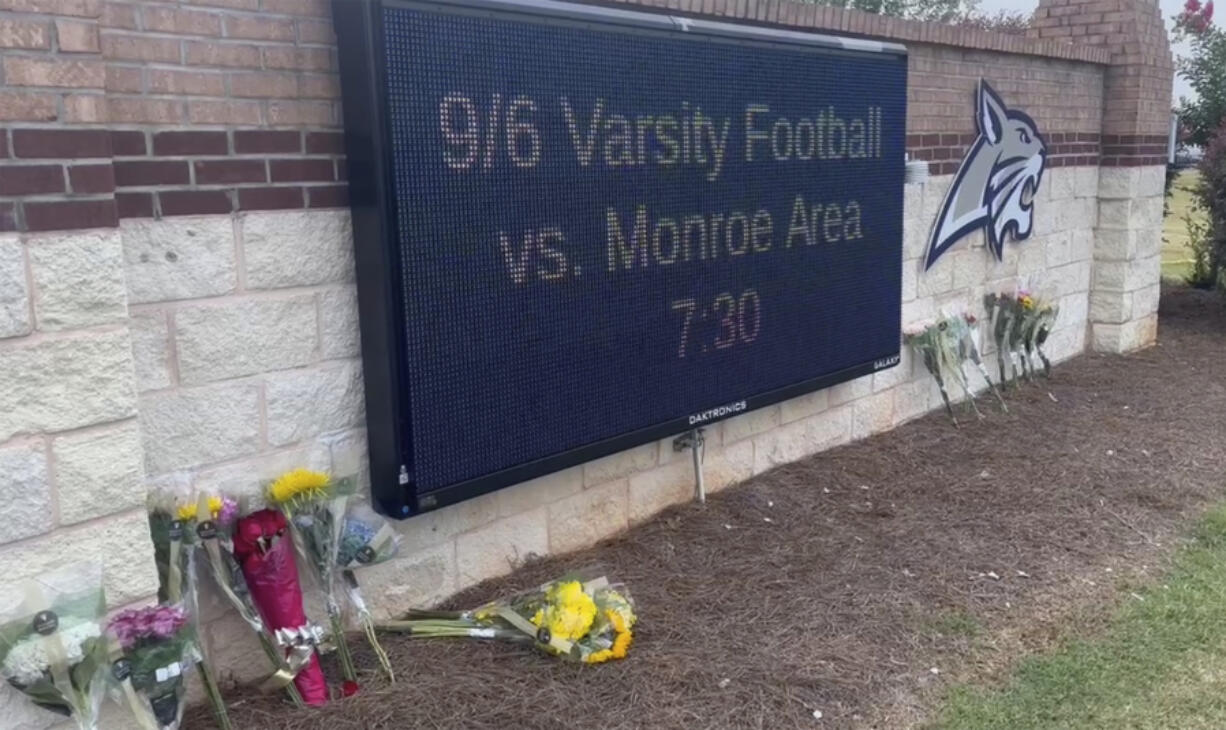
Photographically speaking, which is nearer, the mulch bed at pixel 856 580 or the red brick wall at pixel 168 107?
the red brick wall at pixel 168 107

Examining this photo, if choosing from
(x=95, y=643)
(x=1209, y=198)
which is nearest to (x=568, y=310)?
(x=95, y=643)

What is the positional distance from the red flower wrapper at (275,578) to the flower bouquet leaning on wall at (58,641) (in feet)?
1.94

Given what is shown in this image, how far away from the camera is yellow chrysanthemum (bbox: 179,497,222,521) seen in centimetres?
318

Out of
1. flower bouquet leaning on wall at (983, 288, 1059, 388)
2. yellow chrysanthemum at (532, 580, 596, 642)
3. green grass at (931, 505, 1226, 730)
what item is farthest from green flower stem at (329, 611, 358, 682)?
flower bouquet leaning on wall at (983, 288, 1059, 388)

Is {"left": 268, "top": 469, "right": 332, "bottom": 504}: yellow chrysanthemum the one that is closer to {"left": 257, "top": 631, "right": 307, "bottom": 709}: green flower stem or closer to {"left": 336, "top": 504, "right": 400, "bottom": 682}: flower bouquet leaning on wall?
{"left": 336, "top": 504, "right": 400, "bottom": 682}: flower bouquet leaning on wall

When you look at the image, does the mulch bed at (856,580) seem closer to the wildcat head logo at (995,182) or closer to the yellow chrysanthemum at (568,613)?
the yellow chrysanthemum at (568,613)

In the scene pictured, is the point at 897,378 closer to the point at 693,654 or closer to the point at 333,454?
the point at 693,654

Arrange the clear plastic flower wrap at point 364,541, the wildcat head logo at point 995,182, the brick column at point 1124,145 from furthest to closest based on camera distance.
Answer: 1. the brick column at point 1124,145
2. the wildcat head logo at point 995,182
3. the clear plastic flower wrap at point 364,541

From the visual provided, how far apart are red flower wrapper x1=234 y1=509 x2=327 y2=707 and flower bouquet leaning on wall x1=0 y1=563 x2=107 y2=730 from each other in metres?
0.59

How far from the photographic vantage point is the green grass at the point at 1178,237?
13.1 meters

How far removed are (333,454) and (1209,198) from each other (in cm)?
946

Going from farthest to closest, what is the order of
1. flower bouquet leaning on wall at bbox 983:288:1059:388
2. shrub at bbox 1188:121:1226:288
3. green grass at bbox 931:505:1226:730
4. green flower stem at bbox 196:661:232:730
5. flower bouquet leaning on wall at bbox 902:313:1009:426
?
1. shrub at bbox 1188:121:1226:288
2. flower bouquet leaning on wall at bbox 983:288:1059:388
3. flower bouquet leaning on wall at bbox 902:313:1009:426
4. green grass at bbox 931:505:1226:730
5. green flower stem at bbox 196:661:232:730

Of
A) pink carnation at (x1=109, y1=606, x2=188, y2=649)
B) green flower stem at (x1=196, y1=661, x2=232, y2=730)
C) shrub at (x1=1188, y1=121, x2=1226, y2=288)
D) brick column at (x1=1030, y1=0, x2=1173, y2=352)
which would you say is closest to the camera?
pink carnation at (x1=109, y1=606, x2=188, y2=649)

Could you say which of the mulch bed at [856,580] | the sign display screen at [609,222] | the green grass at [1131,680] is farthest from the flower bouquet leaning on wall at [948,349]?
the green grass at [1131,680]
